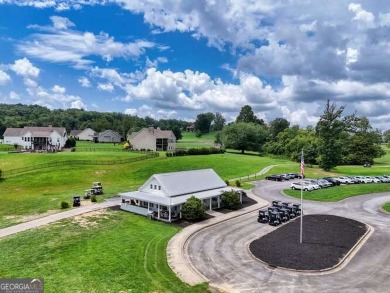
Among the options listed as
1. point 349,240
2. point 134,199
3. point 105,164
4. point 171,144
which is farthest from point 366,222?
point 171,144

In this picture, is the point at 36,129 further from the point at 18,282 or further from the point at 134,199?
the point at 18,282

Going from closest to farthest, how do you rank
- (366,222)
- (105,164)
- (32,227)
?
(32,227), (366,222), (105,164)

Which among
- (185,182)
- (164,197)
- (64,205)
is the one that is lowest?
(64,205)

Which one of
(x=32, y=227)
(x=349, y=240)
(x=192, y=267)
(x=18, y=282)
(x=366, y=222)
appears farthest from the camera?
(x=366, y=222)

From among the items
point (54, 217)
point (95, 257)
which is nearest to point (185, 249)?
point (95, 257)

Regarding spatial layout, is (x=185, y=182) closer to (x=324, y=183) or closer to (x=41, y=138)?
(x=324, y=183)

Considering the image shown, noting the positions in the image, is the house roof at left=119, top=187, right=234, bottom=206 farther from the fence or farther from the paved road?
the fence
